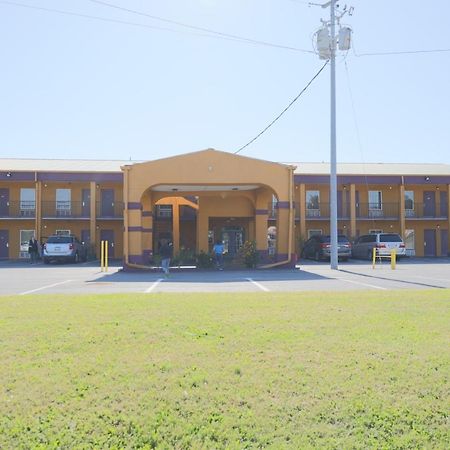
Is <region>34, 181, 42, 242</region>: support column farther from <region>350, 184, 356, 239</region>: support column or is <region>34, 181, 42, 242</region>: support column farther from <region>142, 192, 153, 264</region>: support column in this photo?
<region>350, 184, 356, 239</region>: support column

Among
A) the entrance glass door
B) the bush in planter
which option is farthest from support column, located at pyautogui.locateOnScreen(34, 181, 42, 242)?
the bush in planter

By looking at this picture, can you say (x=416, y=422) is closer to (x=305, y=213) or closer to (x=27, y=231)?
(x=305, y=213)

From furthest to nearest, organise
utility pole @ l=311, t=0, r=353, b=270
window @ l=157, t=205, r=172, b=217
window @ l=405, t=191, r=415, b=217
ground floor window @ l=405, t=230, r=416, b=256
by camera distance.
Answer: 1. window @ l=405, t=191, r=415, b=217
2. ground floor window @ l=405, t=230, r=416, b=256
3. window @ l=157, t=205, r=172, b=217
4. utility pole @ l=311, t=0, r=353, b=270

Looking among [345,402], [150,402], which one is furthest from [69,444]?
[345,402]

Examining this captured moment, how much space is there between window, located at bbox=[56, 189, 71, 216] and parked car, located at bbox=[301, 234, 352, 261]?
51.2ft

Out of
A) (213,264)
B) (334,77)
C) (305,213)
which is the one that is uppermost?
(334,77)

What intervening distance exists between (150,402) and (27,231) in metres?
31.1

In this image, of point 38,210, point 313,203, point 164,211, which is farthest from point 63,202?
point 313,203

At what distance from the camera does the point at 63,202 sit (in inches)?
1304

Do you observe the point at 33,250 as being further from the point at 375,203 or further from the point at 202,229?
the point at 375,203

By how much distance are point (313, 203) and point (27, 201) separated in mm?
19088

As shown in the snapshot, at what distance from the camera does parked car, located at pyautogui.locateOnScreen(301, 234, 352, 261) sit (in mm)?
27516

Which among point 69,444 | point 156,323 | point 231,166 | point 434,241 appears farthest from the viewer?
point 434,241

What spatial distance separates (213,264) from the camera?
2192 cm
